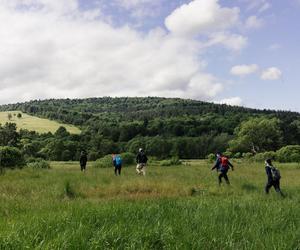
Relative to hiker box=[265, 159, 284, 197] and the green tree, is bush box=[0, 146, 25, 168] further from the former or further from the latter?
the green tree

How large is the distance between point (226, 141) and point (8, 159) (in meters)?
81.9

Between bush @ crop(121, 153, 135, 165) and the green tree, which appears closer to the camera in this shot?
bush @ crop(121, 153, 135, 165)

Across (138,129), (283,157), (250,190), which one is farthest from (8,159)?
(138,129)

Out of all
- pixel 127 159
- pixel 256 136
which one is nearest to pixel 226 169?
pixel 127 159

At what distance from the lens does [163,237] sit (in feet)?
25.7

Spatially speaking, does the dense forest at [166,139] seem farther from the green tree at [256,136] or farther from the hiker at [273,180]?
the hiker at [273,180]

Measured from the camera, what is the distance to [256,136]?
107500mm

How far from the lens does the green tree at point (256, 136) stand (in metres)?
106

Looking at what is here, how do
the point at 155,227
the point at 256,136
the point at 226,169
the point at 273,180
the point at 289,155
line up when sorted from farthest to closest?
1. the point at 256,136
2. the point at 289,155
3. the point at 226,169
4. the point at 273,180
5. the point at 155,227

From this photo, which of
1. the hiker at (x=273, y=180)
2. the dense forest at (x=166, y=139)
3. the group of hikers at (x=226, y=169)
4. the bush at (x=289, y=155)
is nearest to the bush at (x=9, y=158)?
the group of hikers at (x=226, y=169)

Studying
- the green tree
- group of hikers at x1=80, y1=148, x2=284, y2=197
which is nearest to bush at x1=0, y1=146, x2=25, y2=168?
group of hikers at x1=80, y1=148, x2=284, y2=197

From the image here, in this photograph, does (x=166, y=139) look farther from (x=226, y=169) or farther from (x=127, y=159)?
(x=226, y=169)

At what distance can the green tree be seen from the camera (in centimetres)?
10612

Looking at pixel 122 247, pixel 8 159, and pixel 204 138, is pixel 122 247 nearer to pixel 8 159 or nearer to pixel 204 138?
pixel 8 159
